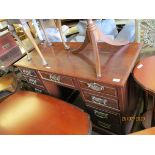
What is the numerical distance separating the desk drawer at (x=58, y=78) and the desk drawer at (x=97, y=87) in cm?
10

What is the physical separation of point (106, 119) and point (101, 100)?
7.4 inches

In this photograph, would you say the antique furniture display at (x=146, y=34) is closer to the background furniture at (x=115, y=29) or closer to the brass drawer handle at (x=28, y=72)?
the background furniture at (x=115, y=29)

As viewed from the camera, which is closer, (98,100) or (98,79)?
(98,79)

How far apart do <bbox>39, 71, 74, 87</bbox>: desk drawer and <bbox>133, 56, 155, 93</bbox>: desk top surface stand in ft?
1.39

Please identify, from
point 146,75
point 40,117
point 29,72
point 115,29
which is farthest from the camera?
point 115,29

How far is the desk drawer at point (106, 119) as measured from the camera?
1.15m

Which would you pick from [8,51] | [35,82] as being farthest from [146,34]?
[8,51]

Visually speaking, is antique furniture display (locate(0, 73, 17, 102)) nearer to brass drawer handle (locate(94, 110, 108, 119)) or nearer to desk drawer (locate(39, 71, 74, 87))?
desk drawer (locate(39, 71, 74, 87))

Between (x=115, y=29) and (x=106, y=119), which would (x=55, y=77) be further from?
(x=115, y=29)

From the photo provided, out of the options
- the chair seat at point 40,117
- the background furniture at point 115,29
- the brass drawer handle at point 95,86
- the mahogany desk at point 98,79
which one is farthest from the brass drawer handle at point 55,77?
the background furniture at point 115,29

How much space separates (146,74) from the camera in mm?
994
